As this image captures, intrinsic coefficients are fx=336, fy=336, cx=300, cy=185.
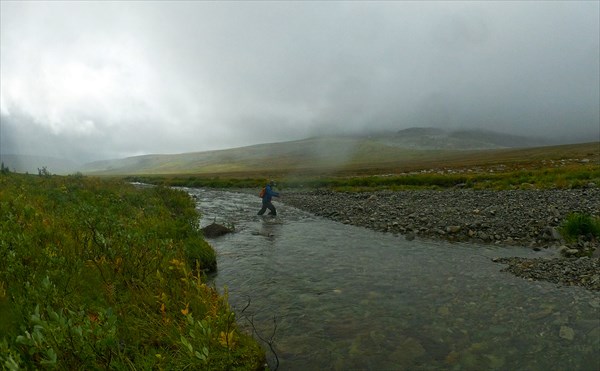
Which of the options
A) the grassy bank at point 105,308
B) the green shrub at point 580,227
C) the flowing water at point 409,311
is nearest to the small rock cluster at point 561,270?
the flowing water at point 409,311

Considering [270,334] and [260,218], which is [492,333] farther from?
[260,218]

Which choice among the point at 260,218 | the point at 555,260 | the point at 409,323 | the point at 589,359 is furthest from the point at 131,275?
the point at 260,218

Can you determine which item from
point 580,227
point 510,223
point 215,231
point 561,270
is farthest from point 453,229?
point 215,231

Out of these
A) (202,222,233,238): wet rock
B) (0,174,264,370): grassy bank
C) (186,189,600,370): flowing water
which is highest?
(0,174,264,370): grassy bank

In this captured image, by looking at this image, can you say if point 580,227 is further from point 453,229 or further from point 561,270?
point 561,270

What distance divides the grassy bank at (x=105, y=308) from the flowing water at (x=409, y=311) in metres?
1.03

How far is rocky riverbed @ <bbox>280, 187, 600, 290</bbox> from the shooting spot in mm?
10289

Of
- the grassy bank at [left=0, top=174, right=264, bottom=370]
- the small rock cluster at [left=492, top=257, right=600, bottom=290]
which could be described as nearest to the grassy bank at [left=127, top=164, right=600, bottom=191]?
the small rock cluster at [left=492, top=257, right=600, bottom=290]

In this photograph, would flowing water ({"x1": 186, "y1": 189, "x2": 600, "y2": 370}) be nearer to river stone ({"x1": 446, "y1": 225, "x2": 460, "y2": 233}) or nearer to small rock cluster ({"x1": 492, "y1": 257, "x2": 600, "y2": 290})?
small rock cluster ({"x1": 492, "y1": 257, "x2": 600, "y2": 290})

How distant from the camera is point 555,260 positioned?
11.2m

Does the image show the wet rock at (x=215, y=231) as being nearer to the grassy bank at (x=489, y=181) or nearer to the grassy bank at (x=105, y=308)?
the grassy bank at (x=105, y=308)

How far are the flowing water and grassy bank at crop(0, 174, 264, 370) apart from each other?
103cm

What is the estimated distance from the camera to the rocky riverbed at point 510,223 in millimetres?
10289

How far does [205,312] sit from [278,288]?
4.07 m
